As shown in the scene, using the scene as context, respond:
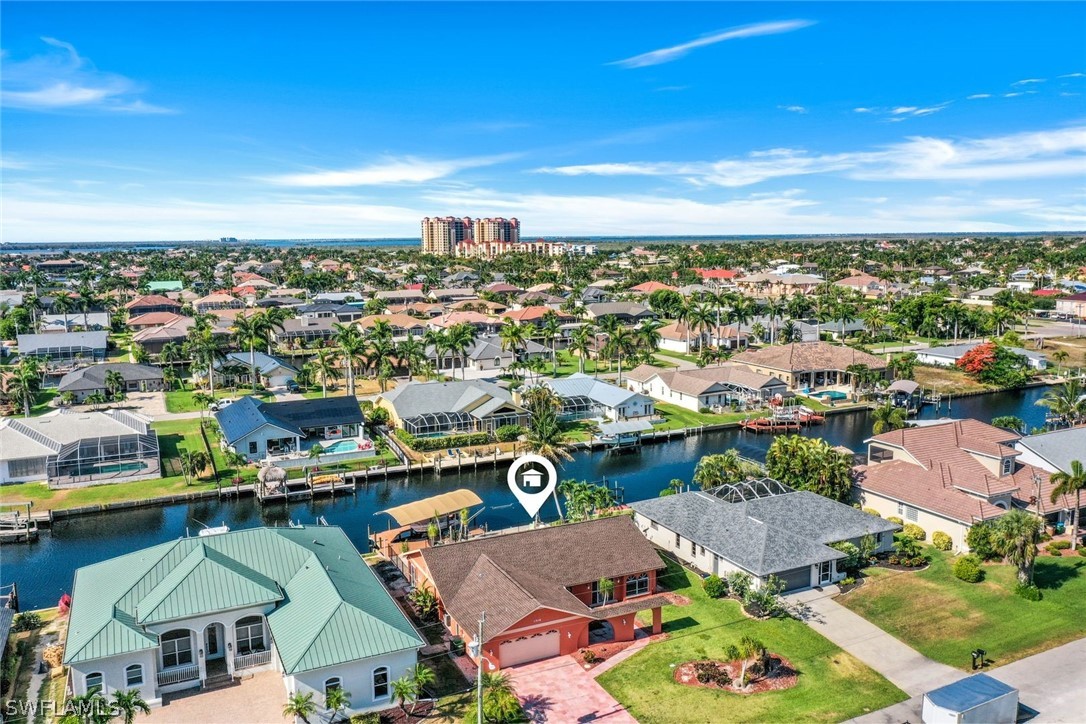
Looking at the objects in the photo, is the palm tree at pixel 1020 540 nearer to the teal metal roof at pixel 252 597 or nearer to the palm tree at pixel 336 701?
the teal metal roof at pixel 252 597

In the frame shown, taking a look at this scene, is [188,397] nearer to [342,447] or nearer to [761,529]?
[342,447]

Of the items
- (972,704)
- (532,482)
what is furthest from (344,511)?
(972,704)

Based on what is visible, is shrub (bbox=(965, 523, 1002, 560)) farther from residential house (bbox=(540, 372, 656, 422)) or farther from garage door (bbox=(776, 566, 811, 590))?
residential house (bbox=(540, 372, 656, 422))

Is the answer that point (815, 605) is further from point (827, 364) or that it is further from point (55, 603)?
point (827, 364)

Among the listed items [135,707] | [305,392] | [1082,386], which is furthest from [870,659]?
[1082,386]

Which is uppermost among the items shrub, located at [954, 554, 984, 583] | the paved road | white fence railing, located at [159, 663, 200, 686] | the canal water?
shrub, located at [954, 554, 984, 583]

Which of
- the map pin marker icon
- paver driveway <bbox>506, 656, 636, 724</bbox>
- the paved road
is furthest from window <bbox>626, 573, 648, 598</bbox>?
the paved road
